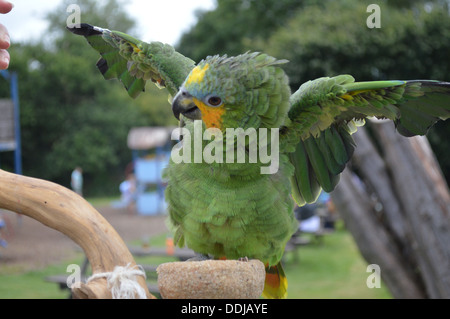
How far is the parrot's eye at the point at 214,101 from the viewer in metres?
1.62

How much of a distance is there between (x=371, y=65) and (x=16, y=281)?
7766 mm

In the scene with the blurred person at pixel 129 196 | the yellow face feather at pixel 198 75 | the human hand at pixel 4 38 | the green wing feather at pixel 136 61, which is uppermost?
the blurred person at pixel 129 196

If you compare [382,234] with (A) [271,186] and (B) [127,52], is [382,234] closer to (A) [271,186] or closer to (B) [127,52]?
(A) [271,186]

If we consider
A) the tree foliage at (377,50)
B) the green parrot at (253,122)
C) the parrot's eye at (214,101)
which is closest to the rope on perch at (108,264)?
the green parrot at (253,122)

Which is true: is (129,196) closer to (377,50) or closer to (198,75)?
(377,50)

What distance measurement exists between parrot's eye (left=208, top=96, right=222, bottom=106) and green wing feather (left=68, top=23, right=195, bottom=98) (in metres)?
0.47

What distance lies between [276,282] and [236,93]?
3.56 feet

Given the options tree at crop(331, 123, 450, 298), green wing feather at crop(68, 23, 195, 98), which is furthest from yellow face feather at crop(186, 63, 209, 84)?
tree at crop(331, 123, 450, 298)

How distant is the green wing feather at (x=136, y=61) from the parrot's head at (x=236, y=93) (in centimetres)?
43

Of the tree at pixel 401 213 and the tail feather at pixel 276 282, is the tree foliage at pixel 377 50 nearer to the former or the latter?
the tree at pixel 401 213

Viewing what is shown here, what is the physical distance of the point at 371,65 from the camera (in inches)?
362

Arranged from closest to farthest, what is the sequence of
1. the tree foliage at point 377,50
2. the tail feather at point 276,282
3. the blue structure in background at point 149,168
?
the tail feather at point 276,282 < the tree foliage at point 377,50 < the blue structure in background at point 149,168

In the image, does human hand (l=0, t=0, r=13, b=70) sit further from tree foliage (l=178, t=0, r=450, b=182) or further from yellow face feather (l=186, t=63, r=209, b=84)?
tree foliage (l=178, t=0, r=450, b=182)

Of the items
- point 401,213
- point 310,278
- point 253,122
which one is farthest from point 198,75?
point 310,278
